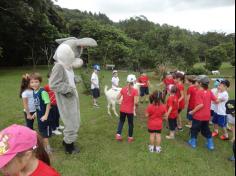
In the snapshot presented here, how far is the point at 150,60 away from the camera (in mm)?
22141

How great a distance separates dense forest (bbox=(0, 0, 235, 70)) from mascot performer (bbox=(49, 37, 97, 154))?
11135 mm

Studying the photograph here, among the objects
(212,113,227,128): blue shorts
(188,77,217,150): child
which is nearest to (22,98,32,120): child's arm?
(188,77,217,150): child

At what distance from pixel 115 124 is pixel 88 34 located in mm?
25687

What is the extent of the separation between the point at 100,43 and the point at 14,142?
94.4 ft

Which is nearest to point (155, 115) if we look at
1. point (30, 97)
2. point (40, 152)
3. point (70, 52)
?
point (70, 52)

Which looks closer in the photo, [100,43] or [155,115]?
[155,115]

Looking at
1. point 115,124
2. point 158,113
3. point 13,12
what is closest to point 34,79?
point 158,113

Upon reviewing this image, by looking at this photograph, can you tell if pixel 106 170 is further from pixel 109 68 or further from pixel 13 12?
pixel 109 68

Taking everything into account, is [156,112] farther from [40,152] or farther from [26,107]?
[40,152]

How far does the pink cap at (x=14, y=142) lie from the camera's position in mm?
1700

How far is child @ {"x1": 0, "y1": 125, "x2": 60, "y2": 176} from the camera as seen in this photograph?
1.71 meters

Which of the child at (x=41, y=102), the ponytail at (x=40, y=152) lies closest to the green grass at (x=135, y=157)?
the child at (x=41, y=102)

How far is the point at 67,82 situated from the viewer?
5.05 m

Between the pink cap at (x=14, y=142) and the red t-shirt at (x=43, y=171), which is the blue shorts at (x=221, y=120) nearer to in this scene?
the red t-shirt at (x=43, y=171)
